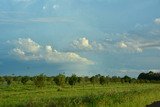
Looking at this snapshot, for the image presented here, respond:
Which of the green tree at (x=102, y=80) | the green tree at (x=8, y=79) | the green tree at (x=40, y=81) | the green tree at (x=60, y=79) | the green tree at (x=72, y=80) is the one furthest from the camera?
the green tree at (x=102, y=80)

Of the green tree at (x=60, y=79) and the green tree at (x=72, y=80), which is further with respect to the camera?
the green tree at (x=72, y=80)

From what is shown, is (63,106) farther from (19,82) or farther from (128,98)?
(19,82)

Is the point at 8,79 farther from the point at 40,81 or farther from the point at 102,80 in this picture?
the point at 102,80

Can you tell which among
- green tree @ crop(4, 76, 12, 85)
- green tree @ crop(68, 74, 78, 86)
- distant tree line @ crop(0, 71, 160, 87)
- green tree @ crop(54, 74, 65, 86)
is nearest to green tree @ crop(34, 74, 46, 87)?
distant tree line @ crop(0, 71, 160, 87)

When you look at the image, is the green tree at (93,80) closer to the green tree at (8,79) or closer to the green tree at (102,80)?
the green tree at (102,80)

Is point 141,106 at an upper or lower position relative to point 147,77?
lower

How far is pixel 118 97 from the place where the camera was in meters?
28.3

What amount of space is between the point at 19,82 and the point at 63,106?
74.7 m

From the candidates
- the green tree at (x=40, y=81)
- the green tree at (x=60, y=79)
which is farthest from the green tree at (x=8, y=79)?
the green tree at (x=40, y=81)

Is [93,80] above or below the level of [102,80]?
below

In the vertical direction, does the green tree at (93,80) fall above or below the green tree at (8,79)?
above

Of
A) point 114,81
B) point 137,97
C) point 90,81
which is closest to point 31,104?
point 137,97

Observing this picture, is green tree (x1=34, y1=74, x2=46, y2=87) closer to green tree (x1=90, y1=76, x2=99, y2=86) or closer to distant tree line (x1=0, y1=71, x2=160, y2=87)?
distant tree line (x1=0, y1=71, x2=160, y2=87)

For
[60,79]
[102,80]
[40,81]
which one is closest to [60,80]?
[60,79]
